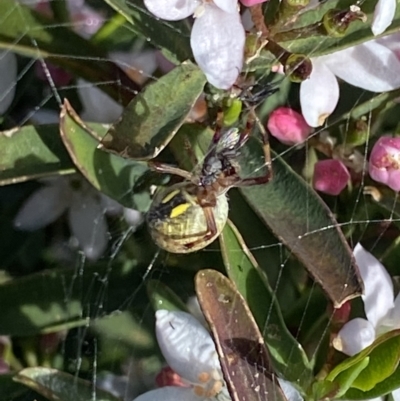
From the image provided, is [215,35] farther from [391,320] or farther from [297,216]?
[391,320]

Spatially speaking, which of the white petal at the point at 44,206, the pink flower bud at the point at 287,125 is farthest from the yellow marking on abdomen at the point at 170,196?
the white petal at the point at 44,206

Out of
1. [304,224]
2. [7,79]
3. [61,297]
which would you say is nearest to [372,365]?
[304,224]

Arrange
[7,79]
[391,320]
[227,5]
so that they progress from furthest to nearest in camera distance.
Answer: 1. [7,79]
2. [391,320]
3. [227,5]

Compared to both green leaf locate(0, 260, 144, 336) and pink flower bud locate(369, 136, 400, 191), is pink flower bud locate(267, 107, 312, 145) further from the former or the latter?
green leaf locate(0, 260, 144, 336)

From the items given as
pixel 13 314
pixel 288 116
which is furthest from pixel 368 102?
pixel 13 314

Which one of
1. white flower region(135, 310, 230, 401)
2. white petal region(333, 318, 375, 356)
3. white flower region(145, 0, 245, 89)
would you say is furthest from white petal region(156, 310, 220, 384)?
white flower region(145, 0, 245, 89)

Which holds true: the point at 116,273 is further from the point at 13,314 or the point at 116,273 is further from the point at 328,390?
the point at 328,390
